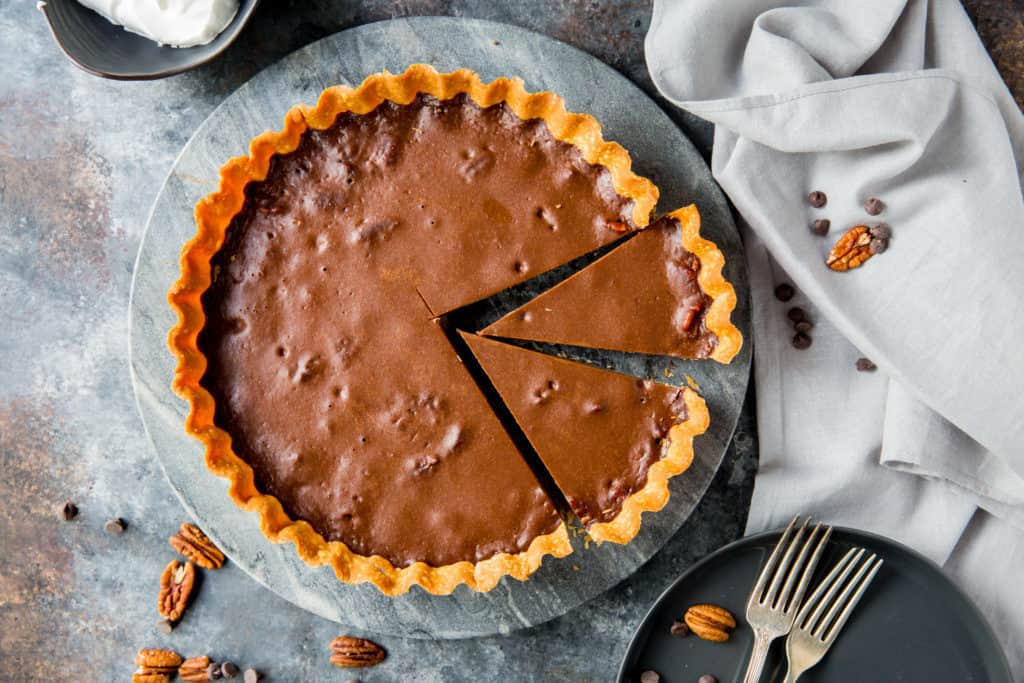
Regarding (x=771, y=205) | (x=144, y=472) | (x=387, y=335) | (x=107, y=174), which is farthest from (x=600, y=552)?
(x=107, y=174)

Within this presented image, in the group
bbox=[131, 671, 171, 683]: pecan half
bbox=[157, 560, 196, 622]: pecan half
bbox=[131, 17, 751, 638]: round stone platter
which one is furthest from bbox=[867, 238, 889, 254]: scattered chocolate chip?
bbox=[131, 671, 171, 683]: pecan half

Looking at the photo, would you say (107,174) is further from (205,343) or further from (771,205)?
(771,205)

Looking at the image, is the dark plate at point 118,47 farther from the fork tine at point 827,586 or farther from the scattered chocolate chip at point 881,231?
the fork tine at point 827,586

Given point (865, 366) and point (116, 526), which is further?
point (116, 526)

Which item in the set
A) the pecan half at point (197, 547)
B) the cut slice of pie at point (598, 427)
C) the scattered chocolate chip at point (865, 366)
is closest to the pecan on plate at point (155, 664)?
the pecan half at point (197, 547)

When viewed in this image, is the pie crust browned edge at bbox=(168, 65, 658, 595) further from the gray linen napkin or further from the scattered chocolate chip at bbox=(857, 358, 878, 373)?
the scattered chocolate chip at bbox=(857, 358, 878, 373)

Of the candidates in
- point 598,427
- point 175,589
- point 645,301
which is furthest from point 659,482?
point 175,589

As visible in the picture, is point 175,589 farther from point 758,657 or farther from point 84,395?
point 758,657
